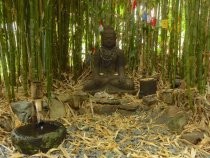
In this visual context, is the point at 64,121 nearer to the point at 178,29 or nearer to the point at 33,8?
the point at 33,8

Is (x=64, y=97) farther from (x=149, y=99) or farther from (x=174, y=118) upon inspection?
(x=174, y=118)

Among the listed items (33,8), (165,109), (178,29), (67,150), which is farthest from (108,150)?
(178,29)

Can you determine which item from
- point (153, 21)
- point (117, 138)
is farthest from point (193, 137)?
point (153, 21)

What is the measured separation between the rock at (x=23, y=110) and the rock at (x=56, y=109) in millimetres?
167

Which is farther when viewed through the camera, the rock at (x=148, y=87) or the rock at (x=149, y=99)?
the rock at (x=148, y=87)

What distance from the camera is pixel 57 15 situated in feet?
10.8

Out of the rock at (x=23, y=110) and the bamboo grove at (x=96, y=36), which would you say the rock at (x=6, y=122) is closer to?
the rock at (x=23, y=110)

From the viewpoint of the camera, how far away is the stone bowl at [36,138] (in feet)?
7.11

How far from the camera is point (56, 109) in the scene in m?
2.72

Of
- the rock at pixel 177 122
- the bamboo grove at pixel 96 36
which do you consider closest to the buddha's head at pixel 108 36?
the bamboo grove at pixel 96 36

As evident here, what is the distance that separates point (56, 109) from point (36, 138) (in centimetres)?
57

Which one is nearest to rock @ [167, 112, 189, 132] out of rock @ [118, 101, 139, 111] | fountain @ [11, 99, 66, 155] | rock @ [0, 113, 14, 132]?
rock @ [118, 101, 139, 111]

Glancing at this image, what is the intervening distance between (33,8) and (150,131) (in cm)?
112

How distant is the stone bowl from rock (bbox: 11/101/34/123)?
0.27 m
